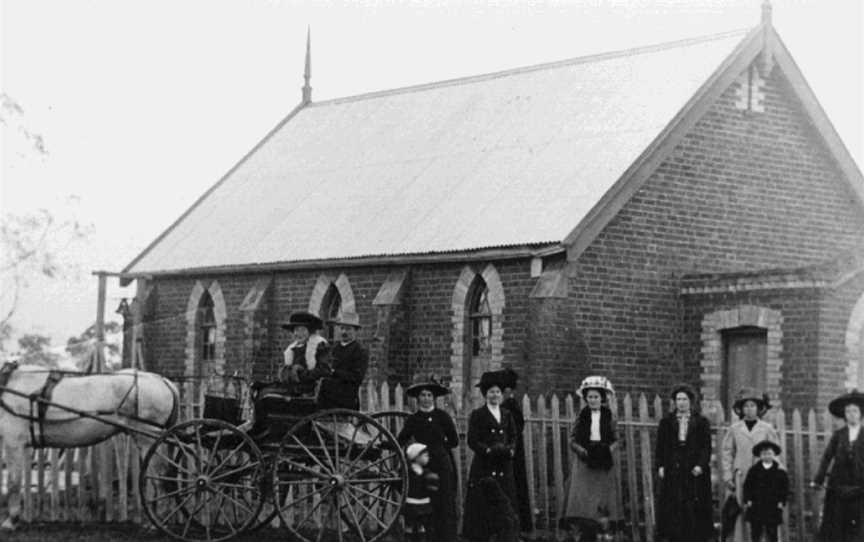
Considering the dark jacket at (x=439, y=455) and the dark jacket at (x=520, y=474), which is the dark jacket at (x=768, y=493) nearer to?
the dark jacket at (x=520, y=474)

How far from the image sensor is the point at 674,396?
56.1 feet

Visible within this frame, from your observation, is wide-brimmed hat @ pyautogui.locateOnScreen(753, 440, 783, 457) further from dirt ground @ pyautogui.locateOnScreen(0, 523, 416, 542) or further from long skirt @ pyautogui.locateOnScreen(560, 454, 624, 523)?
dirt ground @ pyautogui.locateOnScreen(0, 523, 416, 542)

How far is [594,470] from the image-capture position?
1730 centimetres

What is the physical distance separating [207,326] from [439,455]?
1596cm

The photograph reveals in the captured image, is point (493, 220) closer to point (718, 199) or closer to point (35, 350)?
point (718, 199)

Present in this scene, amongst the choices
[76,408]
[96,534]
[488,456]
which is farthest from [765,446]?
[76,408]

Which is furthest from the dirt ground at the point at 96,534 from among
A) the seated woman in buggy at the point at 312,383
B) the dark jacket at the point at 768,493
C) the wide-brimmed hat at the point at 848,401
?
the wide-brimmed hat at the point at 848,401

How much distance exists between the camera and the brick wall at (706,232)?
82.2 ft

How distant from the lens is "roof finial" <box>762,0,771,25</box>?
2680 cm

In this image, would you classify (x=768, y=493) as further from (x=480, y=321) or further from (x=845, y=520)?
(x=480, y=321)

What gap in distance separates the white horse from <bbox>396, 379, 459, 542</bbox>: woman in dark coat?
3.75 meters

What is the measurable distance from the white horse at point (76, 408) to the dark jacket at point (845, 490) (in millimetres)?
7603

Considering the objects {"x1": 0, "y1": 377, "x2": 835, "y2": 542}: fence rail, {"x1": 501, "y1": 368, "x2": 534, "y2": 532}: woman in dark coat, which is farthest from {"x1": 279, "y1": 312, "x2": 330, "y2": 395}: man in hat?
{"x1": 501, "y1": 368, "x2": 534, "y2": 532}: woman in dark coat

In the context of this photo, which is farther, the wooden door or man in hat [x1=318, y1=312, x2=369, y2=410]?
the wooden door
